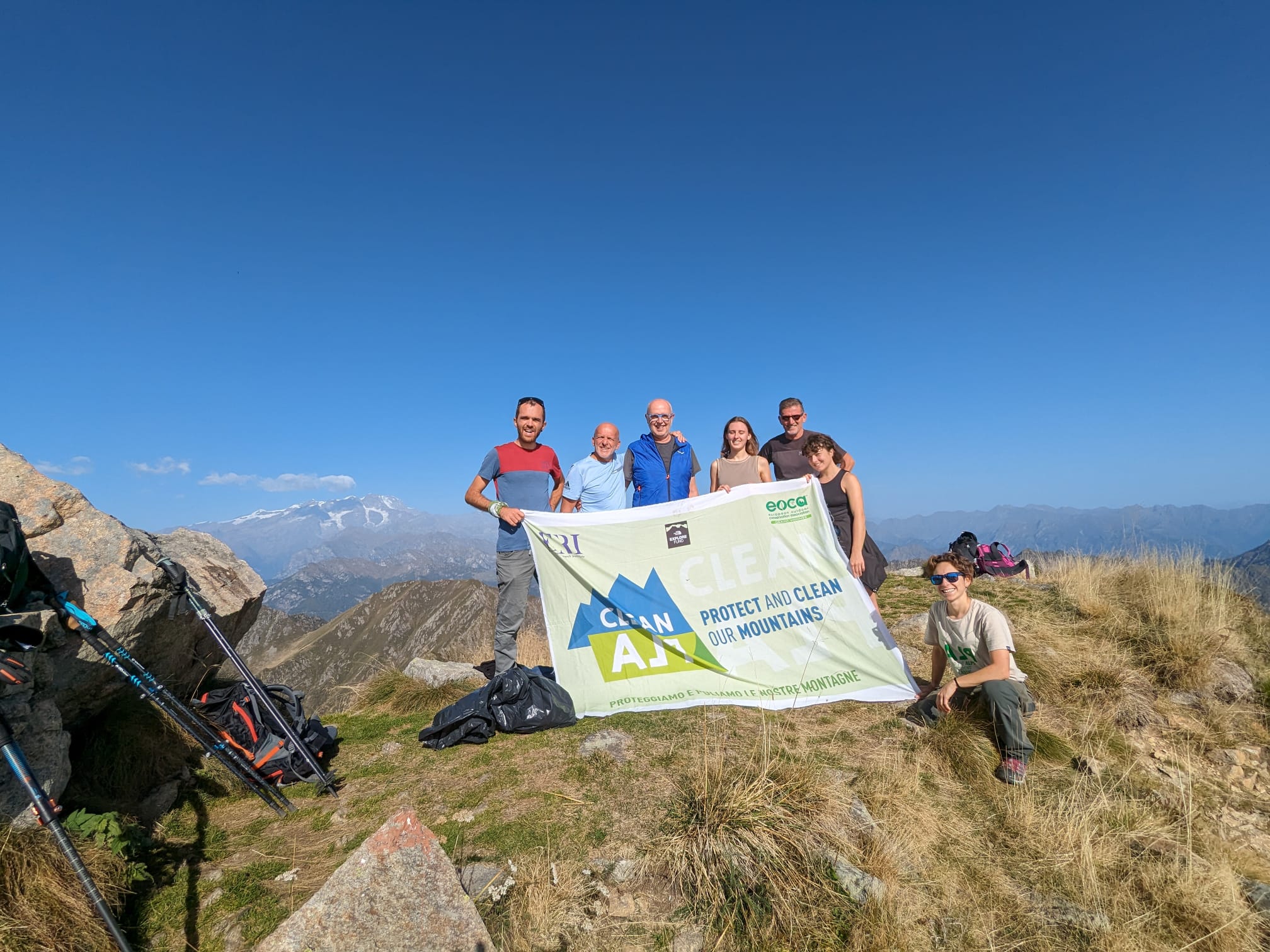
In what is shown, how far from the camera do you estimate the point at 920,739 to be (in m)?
5.17

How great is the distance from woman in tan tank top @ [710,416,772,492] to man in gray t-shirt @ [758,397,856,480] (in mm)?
150

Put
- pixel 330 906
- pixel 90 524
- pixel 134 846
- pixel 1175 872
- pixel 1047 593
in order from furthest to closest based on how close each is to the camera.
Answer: pixel 1047 593 < pixel 90 524 < pixel 134 846 < pixel 1175 872 < pixel 330 906

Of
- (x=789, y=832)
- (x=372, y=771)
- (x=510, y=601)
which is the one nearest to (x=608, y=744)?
(x=510, y=601)

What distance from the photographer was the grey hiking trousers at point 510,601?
22.1 feet

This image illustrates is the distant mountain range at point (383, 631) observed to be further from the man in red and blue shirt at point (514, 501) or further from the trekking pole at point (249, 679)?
the trekking pole at point (249, 679)

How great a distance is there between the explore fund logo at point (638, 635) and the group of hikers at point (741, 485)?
94 centimetres

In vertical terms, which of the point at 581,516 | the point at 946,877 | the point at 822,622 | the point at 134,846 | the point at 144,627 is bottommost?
the point at 946,877

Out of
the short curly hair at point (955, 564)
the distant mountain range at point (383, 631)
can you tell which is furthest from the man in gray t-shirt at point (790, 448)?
the distant mountain range at point (383, 631)

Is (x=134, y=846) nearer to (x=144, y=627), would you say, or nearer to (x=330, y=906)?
(x=144, y=627)

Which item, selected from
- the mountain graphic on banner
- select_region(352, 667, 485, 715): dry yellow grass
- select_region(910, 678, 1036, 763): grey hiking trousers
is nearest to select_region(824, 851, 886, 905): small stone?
select_region(910, 678, 1036, 763): grey hiking trousers

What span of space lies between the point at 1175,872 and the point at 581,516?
5824mm

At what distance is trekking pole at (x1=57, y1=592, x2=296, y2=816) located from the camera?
147 inches

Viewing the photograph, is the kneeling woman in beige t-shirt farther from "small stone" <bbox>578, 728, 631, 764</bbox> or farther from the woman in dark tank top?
"small stone" <bbox>578, 728, 631, 764</bbox>

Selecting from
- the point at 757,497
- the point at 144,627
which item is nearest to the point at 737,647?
the point at 757,497
